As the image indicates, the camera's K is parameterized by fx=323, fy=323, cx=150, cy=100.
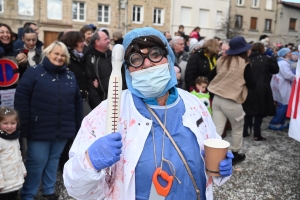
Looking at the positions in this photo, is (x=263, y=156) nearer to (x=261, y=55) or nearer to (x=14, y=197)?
(x=261, y=55)

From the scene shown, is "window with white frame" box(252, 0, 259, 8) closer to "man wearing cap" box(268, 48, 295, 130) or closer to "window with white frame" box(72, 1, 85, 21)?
"window with white frame" box(72, 1, 85, 21)

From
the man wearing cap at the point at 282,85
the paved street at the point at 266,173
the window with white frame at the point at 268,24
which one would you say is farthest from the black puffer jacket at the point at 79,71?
the window with white frame at the point at 268,24

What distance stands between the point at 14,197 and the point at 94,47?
7.72 feet

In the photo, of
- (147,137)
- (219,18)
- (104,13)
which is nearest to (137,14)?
(104,13)

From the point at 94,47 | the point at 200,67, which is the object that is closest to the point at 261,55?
the point at 200,67

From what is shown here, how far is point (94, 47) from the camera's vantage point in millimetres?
4770

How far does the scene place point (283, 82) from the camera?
7.40 m

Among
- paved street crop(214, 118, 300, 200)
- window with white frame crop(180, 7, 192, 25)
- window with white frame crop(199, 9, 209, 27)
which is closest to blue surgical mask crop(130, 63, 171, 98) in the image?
paved street crop(214, 118, 300, 200)

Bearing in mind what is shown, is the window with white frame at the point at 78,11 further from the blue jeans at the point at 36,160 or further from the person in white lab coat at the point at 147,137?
the person in white lab coat at the point at 147,137

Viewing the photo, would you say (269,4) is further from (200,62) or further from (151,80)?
(151,80)

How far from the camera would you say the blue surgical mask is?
1.74 meters

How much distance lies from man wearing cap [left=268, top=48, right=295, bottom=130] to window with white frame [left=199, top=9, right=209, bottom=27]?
81.5 feet

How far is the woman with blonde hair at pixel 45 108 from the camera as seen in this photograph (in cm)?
345

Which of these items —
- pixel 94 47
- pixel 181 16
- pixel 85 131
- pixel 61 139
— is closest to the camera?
pixel 85 131
